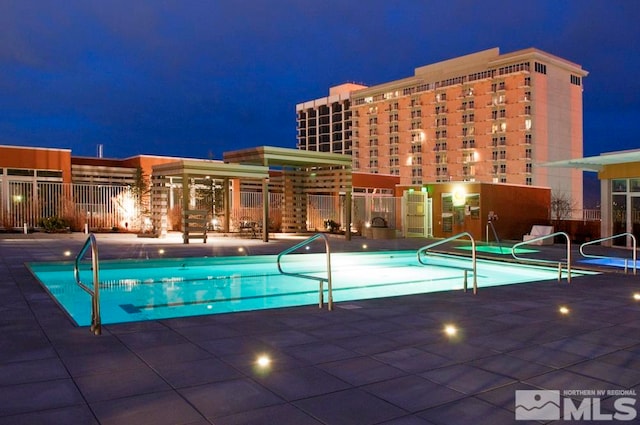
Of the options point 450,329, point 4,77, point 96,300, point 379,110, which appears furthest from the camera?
point 379,110

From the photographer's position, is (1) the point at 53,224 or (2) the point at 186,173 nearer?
(2) the point at 186,173

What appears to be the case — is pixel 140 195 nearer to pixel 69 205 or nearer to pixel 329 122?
pixel 69 205

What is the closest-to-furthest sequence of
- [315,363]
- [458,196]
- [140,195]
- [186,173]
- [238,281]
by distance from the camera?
[315,363] < [238,281] < [186,173] < [140,195] < [458,196]

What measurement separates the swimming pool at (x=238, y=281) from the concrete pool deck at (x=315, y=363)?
51.8 inches

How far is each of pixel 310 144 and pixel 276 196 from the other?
83.9 meters

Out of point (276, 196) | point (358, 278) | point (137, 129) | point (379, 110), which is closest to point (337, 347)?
point (358, 278)

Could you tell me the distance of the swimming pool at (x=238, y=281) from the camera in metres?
7.60

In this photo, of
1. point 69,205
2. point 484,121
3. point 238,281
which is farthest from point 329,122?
point 238,281

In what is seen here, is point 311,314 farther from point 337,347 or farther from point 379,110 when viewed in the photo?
point 379,110

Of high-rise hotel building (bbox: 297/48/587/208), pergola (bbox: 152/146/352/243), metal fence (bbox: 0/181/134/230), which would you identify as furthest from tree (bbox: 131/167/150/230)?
high-rise hotel building (bbox: 297/48/587/208)

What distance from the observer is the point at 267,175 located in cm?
1955

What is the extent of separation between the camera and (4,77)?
66.8 m

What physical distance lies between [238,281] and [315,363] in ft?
21.3

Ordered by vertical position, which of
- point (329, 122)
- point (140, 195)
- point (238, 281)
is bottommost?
point (238, 281)
